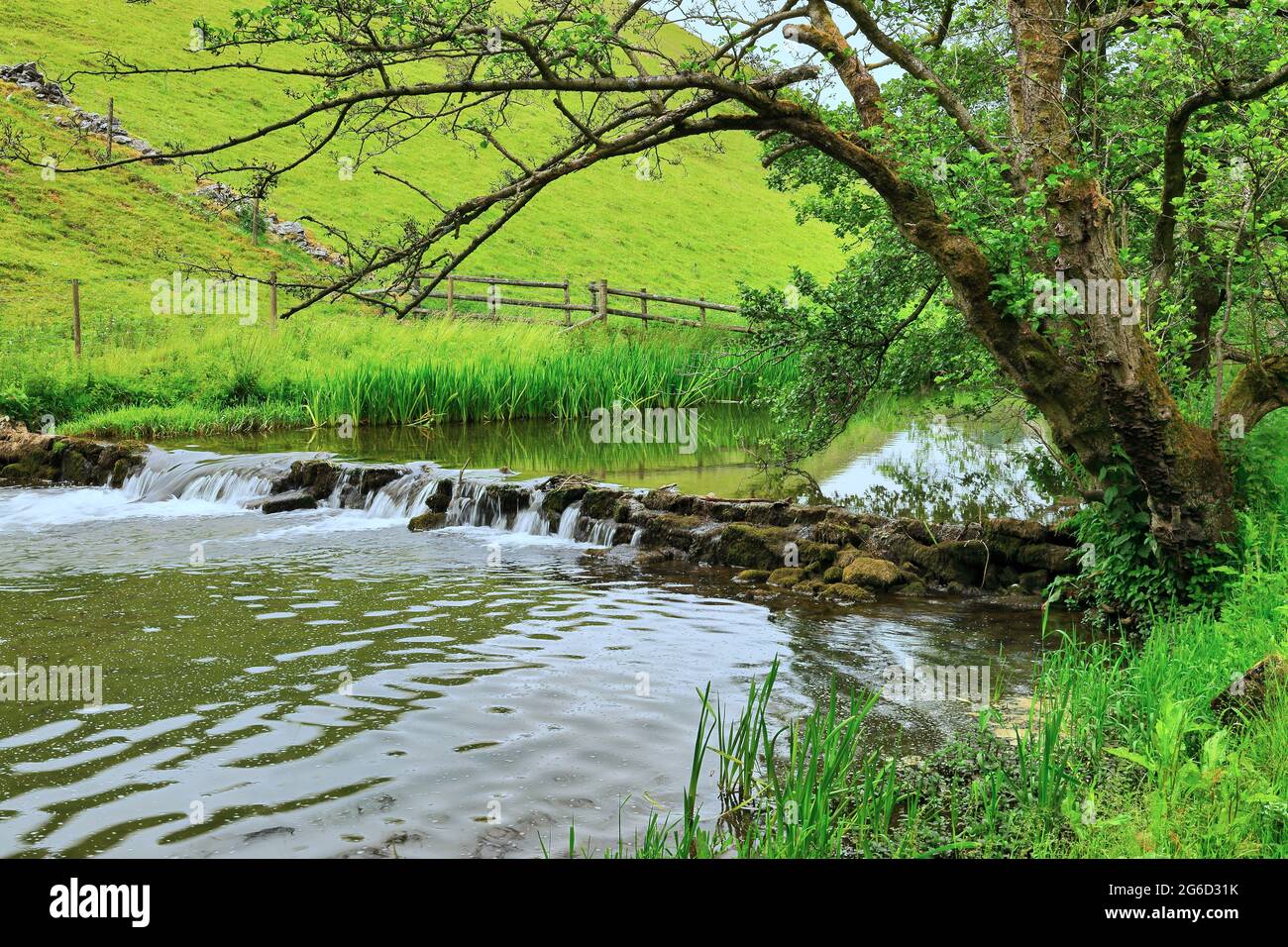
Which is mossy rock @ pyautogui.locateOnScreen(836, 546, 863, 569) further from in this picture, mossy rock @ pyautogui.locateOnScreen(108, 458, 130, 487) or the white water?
mossy rock @ pyautogui.locateOnScreen(108, 458, 130, 487)

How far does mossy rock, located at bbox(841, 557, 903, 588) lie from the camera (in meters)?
10.8

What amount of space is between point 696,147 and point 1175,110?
14.4ft

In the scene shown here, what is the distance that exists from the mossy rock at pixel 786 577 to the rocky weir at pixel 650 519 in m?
0.02

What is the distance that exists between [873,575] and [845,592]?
42 cm

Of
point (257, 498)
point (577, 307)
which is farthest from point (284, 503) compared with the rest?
point (577, 307)

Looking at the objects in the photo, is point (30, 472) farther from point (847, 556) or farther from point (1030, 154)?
point (1030, 154)

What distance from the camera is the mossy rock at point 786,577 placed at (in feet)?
36.3

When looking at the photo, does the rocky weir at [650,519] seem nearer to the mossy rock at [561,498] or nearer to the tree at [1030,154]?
the mossy rock at [561,498]

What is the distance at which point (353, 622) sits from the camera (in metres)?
9.40

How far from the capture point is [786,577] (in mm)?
11188

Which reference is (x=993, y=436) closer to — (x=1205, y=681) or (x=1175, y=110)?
(x=1175, y=110)

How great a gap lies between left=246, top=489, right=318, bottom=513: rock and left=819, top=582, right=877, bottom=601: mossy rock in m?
8.21

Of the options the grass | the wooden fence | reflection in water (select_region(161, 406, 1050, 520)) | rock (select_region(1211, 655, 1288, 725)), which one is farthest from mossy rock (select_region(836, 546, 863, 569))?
the wooden fence

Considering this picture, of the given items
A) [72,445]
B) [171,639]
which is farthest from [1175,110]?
[72,445]
